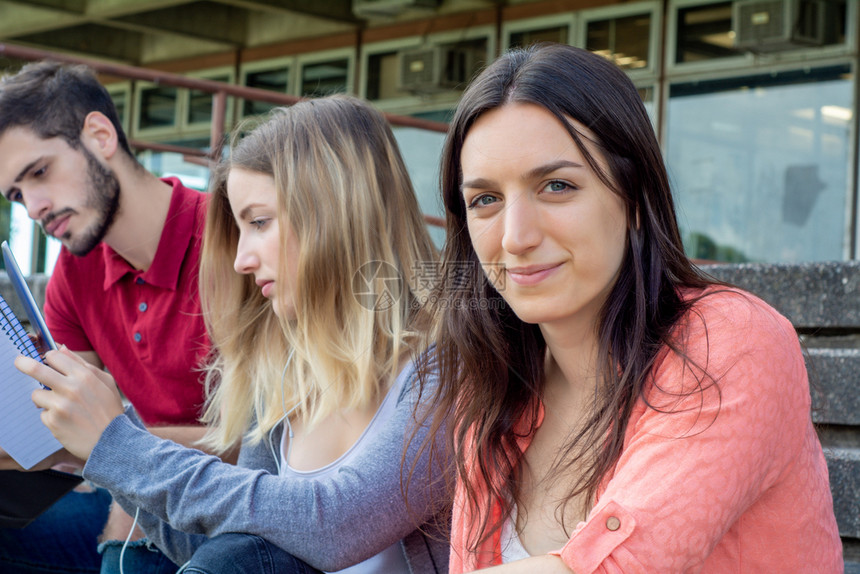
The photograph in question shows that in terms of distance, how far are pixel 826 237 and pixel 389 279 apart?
5174 mm

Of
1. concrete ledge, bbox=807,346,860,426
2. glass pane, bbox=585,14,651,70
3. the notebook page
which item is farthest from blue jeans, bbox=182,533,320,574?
glass pane, bbox=585,14,651,70

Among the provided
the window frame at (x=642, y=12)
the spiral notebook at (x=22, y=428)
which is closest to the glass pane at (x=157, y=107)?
the window frame at (x=642, y=12)

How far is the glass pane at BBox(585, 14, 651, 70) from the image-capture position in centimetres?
723

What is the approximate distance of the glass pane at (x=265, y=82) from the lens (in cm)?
938

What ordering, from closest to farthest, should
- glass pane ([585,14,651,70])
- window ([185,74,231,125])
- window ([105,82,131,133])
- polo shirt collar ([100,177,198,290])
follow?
1. polo shirt collar ([100,177,198,290])
2. glass pane ([585,14,651,70])
3. window ([185,74,231,125])
4. window ([105,82,131,133])

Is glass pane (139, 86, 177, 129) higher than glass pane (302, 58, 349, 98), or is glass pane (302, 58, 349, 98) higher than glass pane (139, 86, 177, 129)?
glass pane (302, 58, 349, 98)

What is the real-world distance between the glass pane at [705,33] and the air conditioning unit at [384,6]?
2.13 metres

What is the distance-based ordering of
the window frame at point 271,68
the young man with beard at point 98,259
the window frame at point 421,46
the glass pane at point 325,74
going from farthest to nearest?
1. the window frame at point 271,68
2. the glass pane at point 325,74
3. the window frame at point 421,46
4. the young man with beard at point 98,259

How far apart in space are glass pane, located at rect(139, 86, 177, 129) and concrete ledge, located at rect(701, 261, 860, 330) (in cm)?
Answer: 873

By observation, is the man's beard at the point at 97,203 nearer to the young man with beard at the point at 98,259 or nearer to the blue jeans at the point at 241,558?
the young man with beard at the point at 98,259

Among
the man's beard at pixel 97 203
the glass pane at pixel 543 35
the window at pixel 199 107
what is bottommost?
the man's beard at pixel 97 203

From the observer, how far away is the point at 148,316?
2609mm

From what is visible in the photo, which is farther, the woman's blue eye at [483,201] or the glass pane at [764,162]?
the glass pane at [764,162]

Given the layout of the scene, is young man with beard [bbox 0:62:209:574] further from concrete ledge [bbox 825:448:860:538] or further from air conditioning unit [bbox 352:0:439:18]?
air conditioning unit [bbox 352:0:439:18]
